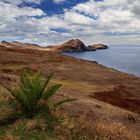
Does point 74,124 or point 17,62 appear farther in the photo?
point 17,62

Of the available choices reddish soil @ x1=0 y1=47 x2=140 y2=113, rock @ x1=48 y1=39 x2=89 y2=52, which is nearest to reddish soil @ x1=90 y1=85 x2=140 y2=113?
reddish soil @ x1=0 y1=47 x2=140 y2=113

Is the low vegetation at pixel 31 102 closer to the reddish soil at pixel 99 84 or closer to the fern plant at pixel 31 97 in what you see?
the fern plant at pixel 31 97

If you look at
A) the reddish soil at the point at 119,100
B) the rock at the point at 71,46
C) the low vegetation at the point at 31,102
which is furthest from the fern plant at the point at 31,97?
the rock at the point at 71,46

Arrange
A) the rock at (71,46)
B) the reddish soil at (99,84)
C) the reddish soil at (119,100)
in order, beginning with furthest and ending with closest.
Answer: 1. the rock at (71,46)
2. the reddish soil at (99,84)
3. the reddish soil at (119,100)

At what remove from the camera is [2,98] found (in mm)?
10367

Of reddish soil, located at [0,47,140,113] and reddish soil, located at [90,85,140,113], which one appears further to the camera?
reddish soil, located at [0,47,140,113]

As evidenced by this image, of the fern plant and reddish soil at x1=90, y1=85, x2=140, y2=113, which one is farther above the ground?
the fern plant

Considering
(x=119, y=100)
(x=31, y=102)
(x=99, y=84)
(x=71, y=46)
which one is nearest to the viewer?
(x=31, y=102)

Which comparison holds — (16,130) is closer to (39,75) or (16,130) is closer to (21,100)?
(21,100)

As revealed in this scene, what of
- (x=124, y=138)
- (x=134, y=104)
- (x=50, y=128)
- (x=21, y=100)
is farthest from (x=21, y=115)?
(x=134, y=104)

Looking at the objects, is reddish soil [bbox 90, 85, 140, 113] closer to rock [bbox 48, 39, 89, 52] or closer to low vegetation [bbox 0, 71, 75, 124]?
low vegetation [bbox 0, 71, 75, 124]

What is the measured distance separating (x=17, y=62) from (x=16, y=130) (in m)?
32.5

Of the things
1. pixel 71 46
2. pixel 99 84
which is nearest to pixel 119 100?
pixel 99 84

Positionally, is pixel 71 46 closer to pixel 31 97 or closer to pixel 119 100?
pixel 119 100
